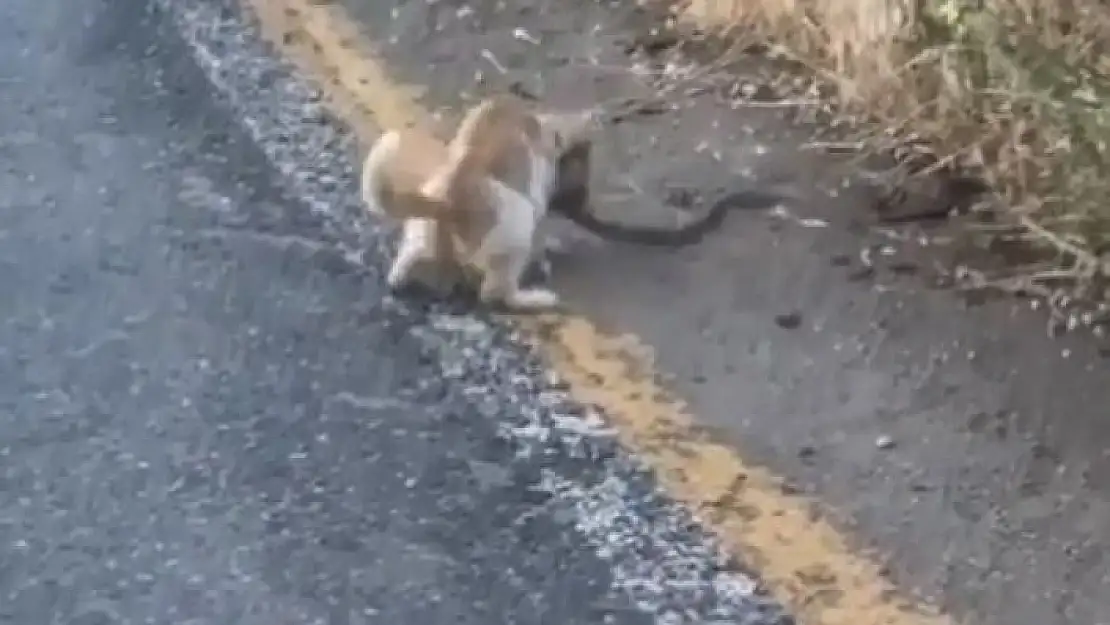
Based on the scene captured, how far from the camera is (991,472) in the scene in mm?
1316

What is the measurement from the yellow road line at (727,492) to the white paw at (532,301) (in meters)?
0.02

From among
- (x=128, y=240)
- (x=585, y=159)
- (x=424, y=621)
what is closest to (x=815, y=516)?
(x=424, y=621)

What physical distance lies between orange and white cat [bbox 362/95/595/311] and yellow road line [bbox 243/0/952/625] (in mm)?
59

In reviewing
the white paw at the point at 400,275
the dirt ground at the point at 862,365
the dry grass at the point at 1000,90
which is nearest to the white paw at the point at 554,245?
the dirt ground at the point at 862,365

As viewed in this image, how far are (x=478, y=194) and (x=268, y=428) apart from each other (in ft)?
0.91

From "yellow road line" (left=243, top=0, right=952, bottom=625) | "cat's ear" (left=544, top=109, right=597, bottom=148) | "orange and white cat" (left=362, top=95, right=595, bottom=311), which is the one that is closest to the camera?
"yellow road line" (left=243, top=0, right=952, bottom=625)

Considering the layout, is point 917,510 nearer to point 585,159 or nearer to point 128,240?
point 585,159

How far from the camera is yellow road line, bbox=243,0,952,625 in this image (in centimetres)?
120

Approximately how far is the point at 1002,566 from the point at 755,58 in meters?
0.95

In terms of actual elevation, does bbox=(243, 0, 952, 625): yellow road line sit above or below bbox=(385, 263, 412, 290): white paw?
below

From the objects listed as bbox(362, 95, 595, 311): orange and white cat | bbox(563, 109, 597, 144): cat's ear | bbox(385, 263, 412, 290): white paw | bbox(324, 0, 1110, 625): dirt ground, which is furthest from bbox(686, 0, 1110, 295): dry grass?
bbox(385, 263, 412, 290): white paw

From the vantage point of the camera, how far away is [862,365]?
145 centimetres

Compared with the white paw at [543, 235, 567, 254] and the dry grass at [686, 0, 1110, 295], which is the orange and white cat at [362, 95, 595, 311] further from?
the dry grass at [686, 0, 1110, 295]

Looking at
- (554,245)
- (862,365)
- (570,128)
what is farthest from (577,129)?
(862,365)
